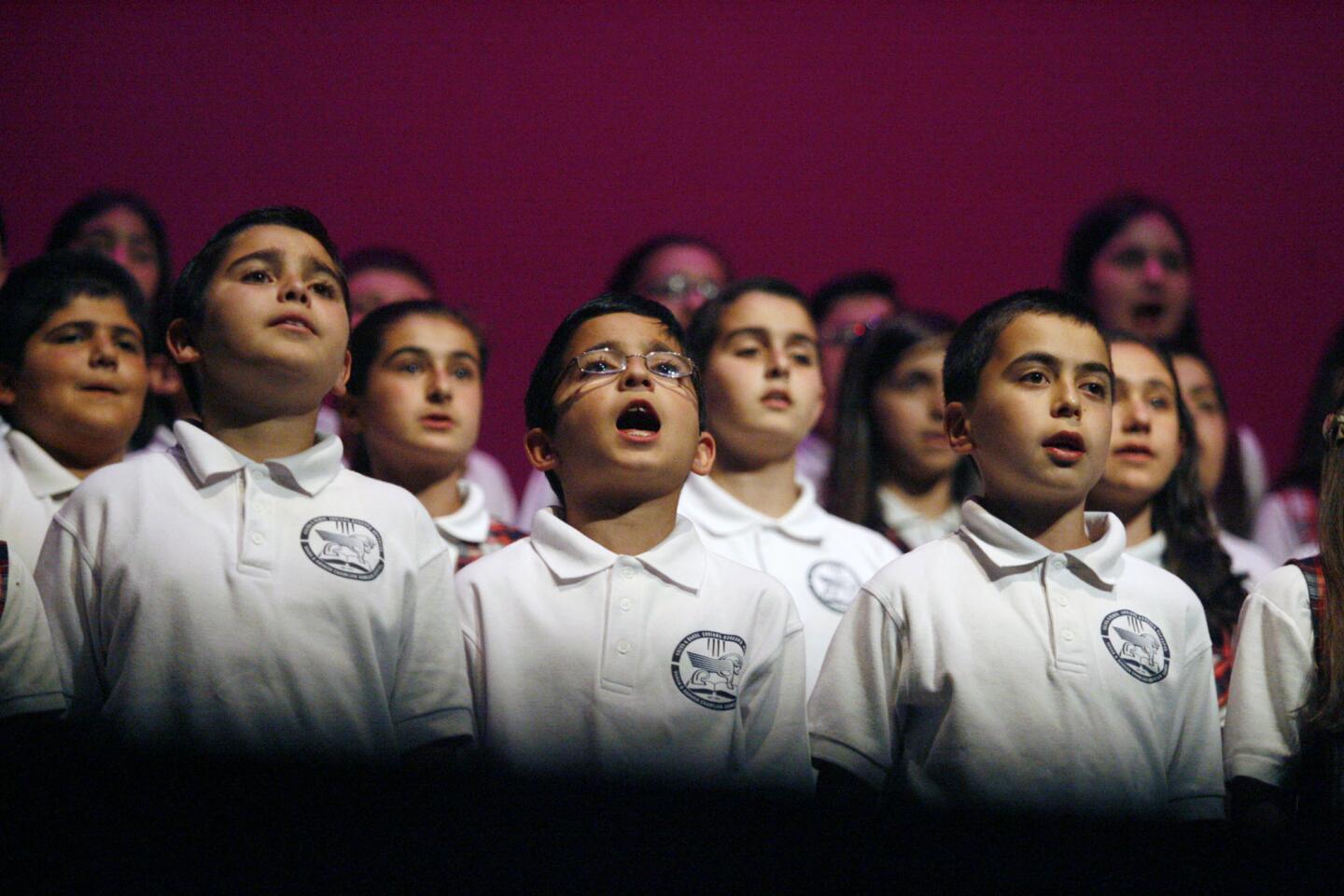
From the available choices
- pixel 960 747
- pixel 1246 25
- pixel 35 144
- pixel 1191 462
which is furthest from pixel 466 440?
pixel 1246 25

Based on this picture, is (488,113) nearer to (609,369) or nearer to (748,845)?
(609,369)

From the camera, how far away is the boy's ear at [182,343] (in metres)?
2.06

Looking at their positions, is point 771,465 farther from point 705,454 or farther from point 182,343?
point 182,343

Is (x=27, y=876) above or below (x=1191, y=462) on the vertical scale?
below

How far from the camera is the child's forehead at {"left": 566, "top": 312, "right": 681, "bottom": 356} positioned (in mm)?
2129

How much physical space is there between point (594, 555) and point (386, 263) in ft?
5.55

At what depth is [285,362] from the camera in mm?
1982

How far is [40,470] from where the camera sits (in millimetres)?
2312

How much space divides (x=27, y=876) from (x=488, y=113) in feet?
9.53

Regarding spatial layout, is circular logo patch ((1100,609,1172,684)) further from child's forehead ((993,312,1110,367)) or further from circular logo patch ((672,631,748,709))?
circular logo patch ((672,631,748,709))

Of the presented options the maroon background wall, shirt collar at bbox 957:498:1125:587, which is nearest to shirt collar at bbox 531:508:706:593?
shirt collar at bbox 957:498:1125:587

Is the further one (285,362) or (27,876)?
(285,362)

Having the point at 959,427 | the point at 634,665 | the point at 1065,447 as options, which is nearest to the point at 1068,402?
the point at 1065,447

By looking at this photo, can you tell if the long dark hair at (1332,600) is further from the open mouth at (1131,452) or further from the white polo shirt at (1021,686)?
the open mouth at (1131,452)
